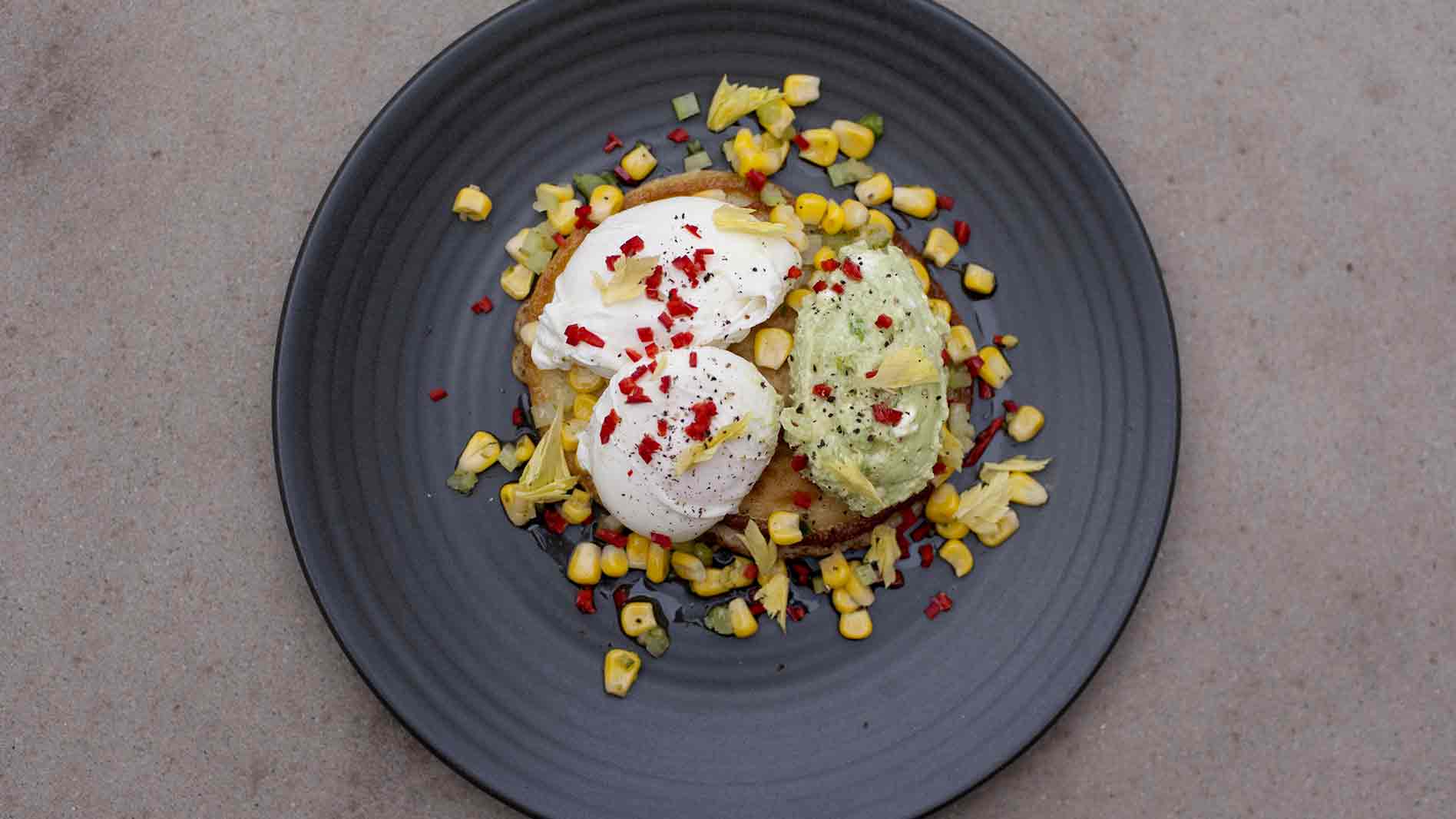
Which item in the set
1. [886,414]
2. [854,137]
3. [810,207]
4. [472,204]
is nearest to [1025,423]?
[886,414]

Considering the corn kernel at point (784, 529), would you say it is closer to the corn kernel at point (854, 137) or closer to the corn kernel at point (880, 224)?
the corn kernel at point (880, 224)

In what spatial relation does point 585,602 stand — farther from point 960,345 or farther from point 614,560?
point 960,345

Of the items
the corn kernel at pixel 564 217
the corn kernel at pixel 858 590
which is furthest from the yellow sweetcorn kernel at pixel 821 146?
the corn kernel at pixel 858 590

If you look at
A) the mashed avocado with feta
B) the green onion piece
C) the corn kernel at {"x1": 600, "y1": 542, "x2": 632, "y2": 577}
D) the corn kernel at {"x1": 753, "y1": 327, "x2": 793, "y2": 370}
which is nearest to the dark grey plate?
the green onion piece

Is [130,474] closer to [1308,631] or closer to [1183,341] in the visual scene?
[1183,341]

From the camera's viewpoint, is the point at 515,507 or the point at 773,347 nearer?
the point at 773,347

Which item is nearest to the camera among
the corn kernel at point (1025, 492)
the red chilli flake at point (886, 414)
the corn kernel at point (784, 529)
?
the red chilli flake at point (886, 414)
